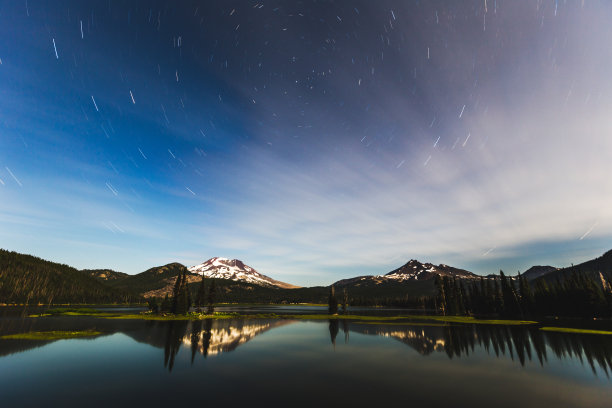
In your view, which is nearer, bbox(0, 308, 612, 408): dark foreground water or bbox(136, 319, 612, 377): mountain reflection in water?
bbox(0, 308, 612, 408): dark foreground water

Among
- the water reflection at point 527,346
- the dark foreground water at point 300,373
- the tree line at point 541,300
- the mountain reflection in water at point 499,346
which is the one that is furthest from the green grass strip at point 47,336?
the tree line at point 541,300

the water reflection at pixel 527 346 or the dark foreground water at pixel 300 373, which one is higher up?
the water reflection at pixel 527 346

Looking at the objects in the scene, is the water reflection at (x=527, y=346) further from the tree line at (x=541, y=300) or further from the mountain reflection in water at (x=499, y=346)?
the tree line at (x=541, y=300)

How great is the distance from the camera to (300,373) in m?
30.4

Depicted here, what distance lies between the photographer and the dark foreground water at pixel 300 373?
73.1 feet

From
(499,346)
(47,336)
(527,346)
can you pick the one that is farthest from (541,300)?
(47,336)

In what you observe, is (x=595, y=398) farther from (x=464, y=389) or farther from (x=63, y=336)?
(x=63, y=336)

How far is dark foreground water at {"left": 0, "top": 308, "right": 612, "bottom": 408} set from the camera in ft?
73.1

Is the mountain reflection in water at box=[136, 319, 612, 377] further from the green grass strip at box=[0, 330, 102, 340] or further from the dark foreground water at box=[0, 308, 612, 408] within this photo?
the green grass strip at box=[0, 330, 102, 340]

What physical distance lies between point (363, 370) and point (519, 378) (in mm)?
16596

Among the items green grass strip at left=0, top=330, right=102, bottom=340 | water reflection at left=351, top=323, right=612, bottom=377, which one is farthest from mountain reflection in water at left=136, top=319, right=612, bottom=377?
green grass strip at left=0, top=330, right=102, bottom=340

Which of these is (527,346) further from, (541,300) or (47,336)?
(541,300)

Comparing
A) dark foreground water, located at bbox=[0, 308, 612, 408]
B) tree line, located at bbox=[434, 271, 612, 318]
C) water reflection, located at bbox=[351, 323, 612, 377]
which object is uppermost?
tree line, located at bbox=[434, 271, 612, 318]

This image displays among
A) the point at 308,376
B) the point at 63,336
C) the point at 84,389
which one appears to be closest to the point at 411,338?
the point at 308,376
